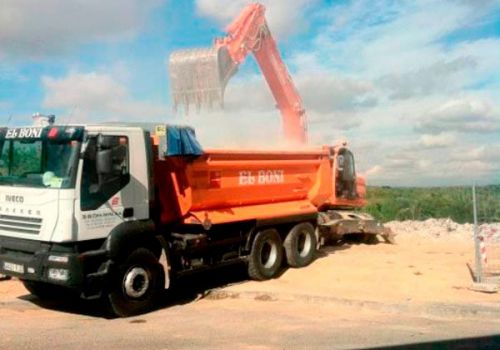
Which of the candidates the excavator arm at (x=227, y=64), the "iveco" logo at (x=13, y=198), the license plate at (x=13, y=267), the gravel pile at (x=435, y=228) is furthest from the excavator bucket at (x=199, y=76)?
the gravel pile at (x=435, y=228)

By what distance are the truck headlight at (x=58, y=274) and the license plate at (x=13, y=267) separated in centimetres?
57

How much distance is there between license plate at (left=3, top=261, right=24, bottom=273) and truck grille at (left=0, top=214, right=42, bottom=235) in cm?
49

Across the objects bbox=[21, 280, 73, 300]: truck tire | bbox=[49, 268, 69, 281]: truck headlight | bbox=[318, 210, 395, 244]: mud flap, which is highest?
bbox=[318, 210, 395, 244]: mud flap

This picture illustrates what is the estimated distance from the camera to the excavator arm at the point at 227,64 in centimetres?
1211

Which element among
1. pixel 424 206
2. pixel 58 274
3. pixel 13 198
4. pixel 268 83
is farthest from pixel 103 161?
pixel 424 206

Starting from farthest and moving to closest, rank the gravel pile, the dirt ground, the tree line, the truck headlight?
the tree line, the gravel pile, the truck headlight, the dirt ground

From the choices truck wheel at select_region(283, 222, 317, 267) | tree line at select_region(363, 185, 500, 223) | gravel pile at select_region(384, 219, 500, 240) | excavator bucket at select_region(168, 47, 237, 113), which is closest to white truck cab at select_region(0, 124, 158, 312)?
excavator bucket at select_region(168, 47, 237, 113)

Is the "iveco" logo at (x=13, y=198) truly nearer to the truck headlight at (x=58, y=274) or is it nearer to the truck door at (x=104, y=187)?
the truck door at (x=104, y=187)

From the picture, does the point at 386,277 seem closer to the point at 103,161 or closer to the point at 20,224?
the point at 103,161

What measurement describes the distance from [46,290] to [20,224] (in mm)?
1844

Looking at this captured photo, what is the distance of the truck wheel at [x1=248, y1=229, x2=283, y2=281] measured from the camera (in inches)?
441

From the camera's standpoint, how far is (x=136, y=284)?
8945mm

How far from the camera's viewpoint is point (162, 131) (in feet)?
31.3

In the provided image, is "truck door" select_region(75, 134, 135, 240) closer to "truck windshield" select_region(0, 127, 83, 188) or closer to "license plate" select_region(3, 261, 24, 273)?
"truck windshield" select_region(0, 127, 83, 188)
